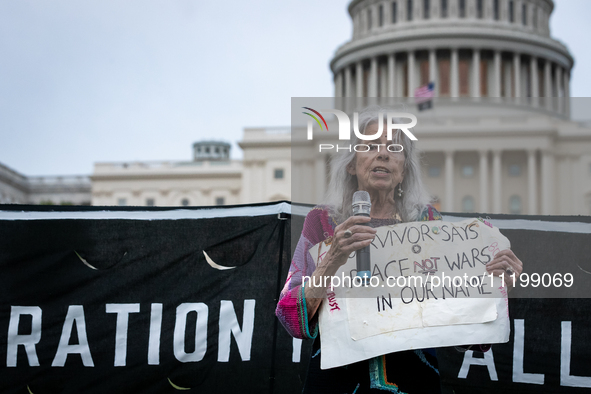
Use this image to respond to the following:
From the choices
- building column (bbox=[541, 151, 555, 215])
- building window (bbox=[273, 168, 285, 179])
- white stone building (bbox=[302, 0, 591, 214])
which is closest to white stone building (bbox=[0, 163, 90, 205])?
building window (bbox=[273, 168, 285, 179])

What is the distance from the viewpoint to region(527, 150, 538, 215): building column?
178 feet

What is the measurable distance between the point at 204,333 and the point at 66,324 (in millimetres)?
873

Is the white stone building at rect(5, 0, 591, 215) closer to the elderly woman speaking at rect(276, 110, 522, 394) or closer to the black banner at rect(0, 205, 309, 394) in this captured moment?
the black banner at rect(0, 205, 309, 394)

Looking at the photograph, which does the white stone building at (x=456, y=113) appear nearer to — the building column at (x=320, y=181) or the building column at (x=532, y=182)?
the building column at (x=532, y=182)

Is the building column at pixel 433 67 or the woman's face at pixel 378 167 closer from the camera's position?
the woman's face at pixel 378 167

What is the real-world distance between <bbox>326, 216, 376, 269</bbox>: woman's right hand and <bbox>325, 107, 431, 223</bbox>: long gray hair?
208 mm

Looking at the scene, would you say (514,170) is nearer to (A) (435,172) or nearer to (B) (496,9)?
(A) (435,172)

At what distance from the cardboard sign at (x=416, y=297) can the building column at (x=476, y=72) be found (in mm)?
62417

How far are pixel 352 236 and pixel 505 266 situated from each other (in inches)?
26.2

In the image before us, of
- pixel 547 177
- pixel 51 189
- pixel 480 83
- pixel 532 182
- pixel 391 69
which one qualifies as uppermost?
pixel 391 69

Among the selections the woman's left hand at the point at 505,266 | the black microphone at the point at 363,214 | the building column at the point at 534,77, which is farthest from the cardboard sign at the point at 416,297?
the building column at the point at 534,77

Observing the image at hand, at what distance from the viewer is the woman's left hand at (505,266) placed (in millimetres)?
2680

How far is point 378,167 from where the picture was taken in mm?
2662

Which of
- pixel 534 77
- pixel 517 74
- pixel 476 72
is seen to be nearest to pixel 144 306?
pixel 476 72
